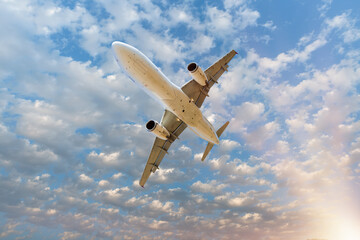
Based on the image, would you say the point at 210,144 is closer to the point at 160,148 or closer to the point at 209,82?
the point at 160,148

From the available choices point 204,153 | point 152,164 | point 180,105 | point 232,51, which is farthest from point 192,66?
point 152,164

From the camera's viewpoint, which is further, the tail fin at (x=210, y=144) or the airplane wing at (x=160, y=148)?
the tail fin at (x=210, y=144)

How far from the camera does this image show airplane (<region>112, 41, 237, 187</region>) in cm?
2436

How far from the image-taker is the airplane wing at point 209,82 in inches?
1384

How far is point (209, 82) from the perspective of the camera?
35.8m

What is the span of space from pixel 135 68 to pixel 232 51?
59.4 feet

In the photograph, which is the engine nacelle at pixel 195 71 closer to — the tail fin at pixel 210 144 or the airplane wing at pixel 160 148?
the airplane wing at pixel 160 148

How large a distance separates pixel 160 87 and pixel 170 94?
188cm

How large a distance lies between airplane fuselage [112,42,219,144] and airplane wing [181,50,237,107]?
4.38 metres

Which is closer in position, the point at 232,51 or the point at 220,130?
the point at 232,51

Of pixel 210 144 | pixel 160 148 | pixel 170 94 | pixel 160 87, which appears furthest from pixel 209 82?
pixel 160 148

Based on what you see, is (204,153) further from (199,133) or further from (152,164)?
(152,164)

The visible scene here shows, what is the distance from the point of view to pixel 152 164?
3931 cm

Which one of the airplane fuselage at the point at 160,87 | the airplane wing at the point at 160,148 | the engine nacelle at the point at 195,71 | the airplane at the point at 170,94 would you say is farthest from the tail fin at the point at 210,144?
the engine nacelle at the point at 195,71
